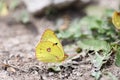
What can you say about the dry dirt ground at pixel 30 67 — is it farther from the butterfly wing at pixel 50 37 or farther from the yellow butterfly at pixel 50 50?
the butterfly wing at pixel 50 37

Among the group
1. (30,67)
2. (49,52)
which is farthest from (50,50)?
(30,67)

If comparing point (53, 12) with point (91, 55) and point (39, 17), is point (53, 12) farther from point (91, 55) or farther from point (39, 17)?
point (91, 55)

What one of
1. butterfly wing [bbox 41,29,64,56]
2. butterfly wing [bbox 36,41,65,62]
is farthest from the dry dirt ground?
butterfly wing [bbox 41,29,64,56]

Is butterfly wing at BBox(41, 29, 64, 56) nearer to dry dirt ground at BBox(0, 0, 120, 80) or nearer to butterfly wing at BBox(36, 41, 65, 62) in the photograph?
butterfly wing at BBox(36, 41, 65, 62)

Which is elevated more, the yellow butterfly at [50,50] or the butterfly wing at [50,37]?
the butterfly wing at [50,37]

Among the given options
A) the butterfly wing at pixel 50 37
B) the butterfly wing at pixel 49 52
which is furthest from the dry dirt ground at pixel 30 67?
the butterfly wing at pixel 50 37

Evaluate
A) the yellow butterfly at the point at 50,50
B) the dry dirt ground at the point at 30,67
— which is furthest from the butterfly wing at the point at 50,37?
the dry dirt ground at the point at 30,67

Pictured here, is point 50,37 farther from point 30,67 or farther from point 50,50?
point 30,67

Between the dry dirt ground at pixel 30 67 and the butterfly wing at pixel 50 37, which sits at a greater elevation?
the butterfly wing at pixel 50 37
